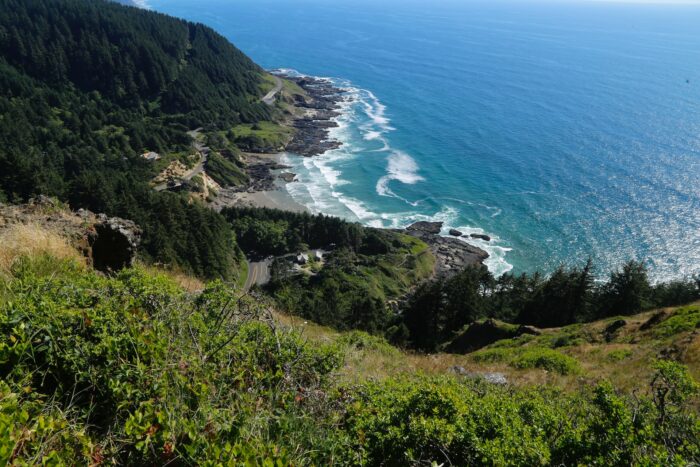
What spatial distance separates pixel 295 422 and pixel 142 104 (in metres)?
147

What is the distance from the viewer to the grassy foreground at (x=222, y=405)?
17.2 feet

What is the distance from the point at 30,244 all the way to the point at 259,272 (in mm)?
61667

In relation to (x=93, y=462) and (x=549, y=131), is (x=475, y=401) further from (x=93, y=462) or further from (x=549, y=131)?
(x=549, y=131)

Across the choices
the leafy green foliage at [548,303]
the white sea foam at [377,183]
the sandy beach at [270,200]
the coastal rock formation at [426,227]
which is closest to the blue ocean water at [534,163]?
the white sea foam at [377,183]

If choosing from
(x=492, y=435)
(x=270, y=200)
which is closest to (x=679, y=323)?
(x=492, y=435)

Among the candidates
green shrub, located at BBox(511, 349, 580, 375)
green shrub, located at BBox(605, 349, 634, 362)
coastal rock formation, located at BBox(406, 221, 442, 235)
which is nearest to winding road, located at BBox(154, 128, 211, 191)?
coastal rock formation, located at BBox(406, 221, 442, 235)

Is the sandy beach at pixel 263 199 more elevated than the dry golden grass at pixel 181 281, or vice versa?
the dry golden grass at pixel 181 281

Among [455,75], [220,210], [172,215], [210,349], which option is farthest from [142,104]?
[210,349]

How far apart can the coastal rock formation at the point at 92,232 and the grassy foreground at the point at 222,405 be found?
629 centimetres

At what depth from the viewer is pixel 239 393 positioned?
670 cm

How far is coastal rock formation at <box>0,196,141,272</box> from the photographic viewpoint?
49.1ft

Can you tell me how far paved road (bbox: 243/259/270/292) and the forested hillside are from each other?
611 centimetres

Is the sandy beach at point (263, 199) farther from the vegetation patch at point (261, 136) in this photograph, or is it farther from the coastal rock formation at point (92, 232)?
the coastal rock formation at point (92, 232)

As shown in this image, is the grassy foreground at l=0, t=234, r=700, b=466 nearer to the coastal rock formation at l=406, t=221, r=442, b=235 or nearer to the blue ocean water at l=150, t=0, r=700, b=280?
the blue ocean water at l=150, t=0, r=700, b=280
